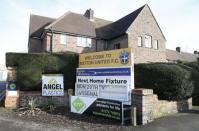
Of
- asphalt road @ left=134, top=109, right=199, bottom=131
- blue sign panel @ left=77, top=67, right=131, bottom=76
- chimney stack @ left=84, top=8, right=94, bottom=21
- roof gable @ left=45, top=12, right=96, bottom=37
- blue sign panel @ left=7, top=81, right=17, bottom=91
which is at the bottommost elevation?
asphalt road @ left=134, top=109, right=199, bottom=131

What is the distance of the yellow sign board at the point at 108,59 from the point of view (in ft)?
32.8

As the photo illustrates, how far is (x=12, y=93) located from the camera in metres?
11.9

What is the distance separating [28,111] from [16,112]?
2.13 feet

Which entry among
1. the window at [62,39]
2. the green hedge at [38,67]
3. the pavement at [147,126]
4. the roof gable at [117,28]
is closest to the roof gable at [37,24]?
the window at [62,39]

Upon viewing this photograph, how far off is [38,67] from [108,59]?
4.50 m

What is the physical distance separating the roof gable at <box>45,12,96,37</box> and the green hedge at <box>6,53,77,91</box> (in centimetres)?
1061

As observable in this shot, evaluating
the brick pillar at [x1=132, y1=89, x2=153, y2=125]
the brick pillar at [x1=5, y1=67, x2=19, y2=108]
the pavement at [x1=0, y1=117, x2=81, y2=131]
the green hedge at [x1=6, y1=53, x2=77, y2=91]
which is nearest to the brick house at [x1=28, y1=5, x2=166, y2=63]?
the green hedge at [x1=6, y1=53, x2=77, y2=91]

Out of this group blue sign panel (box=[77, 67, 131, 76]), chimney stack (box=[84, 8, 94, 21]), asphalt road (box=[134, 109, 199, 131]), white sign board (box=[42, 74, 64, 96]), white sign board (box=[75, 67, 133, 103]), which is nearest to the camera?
asphalt road (box=[134, 109, 199, 131])

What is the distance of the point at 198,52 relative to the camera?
49.7m

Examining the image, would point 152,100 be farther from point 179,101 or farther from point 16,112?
Answer: point 16,112

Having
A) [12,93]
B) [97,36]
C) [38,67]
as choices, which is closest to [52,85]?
[38,67]

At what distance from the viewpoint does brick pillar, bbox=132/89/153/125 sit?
882 cm

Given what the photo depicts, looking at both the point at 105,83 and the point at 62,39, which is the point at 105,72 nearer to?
the point at 105,83

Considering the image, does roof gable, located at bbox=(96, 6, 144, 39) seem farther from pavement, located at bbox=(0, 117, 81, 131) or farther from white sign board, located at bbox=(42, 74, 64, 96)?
pavement, located at bbox=(0, 117, 81, 131)
